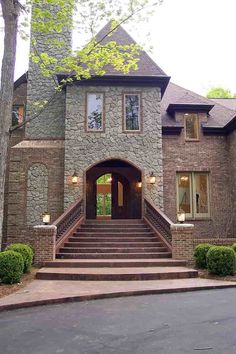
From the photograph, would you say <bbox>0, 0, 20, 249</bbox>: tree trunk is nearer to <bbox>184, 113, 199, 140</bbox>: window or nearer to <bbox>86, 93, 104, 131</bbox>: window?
A: <bbox>86, 93, 104, 131</bbox>: window

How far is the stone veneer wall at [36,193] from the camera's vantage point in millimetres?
12578

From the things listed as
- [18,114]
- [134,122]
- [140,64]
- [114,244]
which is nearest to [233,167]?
[134,122]

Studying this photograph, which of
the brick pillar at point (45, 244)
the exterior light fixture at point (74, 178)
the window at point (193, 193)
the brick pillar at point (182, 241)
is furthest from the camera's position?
the window at point (193, 193)

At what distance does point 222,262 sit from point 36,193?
741 cm

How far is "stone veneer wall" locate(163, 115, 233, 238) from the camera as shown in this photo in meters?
13.4

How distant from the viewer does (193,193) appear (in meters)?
13.8

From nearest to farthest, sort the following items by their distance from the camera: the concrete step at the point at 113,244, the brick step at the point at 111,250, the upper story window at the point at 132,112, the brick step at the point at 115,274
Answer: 1. the brick step at the point at 115,274
2. the brick step at the point at 111,250
3. the concrete step at the point at 113,244
4. the upper story window at the point at 132,112

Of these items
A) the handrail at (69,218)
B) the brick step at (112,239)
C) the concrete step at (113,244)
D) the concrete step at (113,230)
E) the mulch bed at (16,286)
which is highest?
the handrail at (69,218)

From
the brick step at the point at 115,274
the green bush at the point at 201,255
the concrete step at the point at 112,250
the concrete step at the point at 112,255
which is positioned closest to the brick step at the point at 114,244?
the concrete step at the point at 112,250

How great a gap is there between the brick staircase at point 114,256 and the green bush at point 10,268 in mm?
687

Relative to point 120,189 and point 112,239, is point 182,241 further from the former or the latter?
point 120,189

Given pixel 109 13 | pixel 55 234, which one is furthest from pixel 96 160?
pixel 109 13

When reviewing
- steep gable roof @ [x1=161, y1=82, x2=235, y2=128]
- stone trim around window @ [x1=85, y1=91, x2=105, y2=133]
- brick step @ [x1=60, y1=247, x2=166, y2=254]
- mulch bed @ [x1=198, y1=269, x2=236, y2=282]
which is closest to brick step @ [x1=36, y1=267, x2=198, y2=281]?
Answer: mulch bed @ [x1=198, y1=269, x2=236, y2=282]

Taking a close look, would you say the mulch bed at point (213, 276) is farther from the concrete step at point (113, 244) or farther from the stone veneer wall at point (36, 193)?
the stone veneer wall at point (36, 193)
